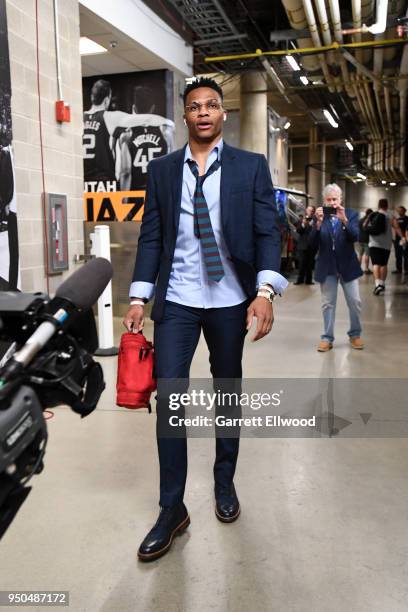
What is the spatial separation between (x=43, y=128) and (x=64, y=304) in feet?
13.1

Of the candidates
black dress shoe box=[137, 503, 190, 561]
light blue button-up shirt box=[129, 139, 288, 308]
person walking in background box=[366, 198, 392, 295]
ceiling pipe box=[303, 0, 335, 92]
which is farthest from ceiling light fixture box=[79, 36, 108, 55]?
black dress shoe box=[137, 503, 190, 561]

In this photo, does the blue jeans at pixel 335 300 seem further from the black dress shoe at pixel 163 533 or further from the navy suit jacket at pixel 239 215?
the black dress shoe at pixel 163 533

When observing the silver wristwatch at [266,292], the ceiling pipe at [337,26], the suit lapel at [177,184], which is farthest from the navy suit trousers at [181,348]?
the ceiling pipe at [337,26]

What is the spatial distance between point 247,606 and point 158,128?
22.4 ft

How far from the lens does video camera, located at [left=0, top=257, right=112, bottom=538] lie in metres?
0.80

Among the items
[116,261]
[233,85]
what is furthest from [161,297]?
[233,85]

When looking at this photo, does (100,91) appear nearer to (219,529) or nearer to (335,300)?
(335,300)

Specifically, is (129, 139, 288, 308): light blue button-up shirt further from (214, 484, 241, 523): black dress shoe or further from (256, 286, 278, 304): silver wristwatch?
(214, 484, 241, 523): black dress shoe

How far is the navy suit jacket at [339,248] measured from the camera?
15.9ft

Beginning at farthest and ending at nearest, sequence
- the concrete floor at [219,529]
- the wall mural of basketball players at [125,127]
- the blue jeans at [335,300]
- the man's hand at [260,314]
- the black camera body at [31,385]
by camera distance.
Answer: the wall mural of basketball players at [125,127] → the blue jeans at [335,300] → the man's hand at [260,314] → the concrete floor at [219,529] → the black camera body at [31,385]

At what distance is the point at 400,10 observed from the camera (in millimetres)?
6461

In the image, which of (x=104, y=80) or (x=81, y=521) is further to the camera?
(x=104, y=80)

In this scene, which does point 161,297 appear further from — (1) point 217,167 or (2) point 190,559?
(2) point 190,559

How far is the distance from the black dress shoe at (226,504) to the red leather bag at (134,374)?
0.53 m
